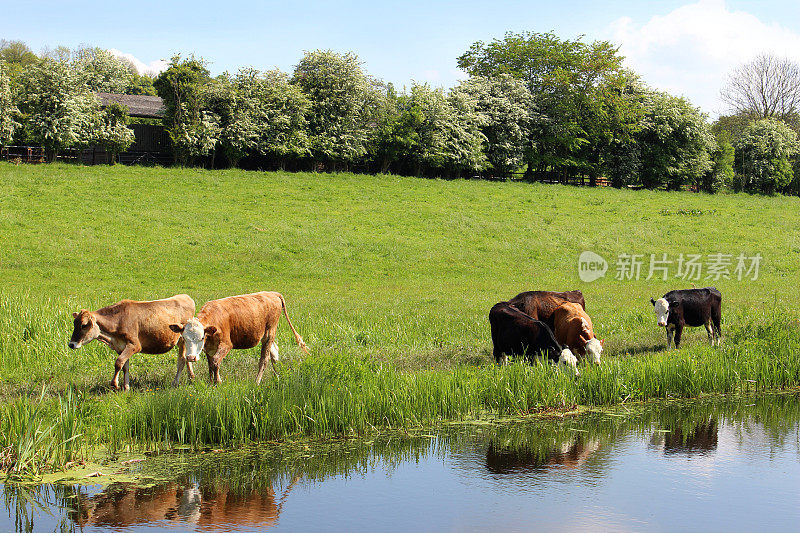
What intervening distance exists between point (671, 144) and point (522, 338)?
53.8m

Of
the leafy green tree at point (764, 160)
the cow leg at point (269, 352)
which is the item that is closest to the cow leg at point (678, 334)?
the cow leg at point (269, 352)

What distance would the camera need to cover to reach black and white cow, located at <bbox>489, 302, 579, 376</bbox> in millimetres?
13828

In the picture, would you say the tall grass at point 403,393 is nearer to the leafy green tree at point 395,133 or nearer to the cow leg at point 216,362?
the cow leg at point 216,362

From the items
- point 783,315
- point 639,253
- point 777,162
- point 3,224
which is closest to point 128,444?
point 783,315

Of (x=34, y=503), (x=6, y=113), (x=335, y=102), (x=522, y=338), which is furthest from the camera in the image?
(x=335, y=102)

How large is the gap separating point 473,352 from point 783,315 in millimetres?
8543

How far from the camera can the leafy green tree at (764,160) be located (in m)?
69.2

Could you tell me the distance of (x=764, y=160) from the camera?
69.4 m

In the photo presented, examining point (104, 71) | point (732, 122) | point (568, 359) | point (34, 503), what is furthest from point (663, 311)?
point (732, 122)

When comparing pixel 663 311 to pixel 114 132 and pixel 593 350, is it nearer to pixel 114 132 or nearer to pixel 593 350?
pixel 593 350

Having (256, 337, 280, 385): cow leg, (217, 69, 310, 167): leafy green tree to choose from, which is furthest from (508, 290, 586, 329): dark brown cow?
(217, 69, 310, 167): leafy green tree

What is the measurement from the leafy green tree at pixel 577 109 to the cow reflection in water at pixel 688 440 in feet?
158

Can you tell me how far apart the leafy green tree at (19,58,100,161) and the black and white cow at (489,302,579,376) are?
36.1 meters

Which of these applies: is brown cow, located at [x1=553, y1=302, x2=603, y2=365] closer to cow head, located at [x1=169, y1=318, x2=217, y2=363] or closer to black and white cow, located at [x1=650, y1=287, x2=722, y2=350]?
black and white cow, located at [x1=650, y1=287, x2=722, y2=350]
